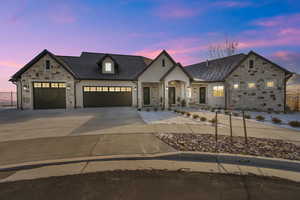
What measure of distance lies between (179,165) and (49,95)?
16437 mm

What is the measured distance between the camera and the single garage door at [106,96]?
15531mm

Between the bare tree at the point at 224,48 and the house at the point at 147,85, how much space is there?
1430cm

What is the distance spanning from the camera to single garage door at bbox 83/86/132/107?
15.5 metres

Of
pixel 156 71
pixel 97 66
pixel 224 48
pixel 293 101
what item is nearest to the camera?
pixel 293 101

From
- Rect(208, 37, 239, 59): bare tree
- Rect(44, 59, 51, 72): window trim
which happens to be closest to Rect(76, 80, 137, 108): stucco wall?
Rect(44, 59, 51, 72): window trim

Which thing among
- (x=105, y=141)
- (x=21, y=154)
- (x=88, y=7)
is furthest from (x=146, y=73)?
(x=21, y=154)

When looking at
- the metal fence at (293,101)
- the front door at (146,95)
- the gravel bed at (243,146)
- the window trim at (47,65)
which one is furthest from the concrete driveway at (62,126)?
the metal fence at (293,101)

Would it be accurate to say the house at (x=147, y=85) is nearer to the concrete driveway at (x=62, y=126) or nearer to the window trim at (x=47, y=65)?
the window trim at (x=47, y=65)

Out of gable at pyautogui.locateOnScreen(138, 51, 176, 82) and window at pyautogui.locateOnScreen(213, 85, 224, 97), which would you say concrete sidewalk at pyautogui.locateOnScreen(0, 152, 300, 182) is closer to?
gable at pyautogui.locateOnScreen(138, 51, 176, 82)

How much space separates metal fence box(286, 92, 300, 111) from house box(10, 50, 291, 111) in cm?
134

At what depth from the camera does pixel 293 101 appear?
1325 centimetres

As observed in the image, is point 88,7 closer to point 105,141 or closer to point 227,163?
point 105,141

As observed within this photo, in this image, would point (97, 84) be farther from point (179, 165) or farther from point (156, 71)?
point (179, 165)

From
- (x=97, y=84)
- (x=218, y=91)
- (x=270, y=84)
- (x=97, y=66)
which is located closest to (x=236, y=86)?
(x=218, y=91)
